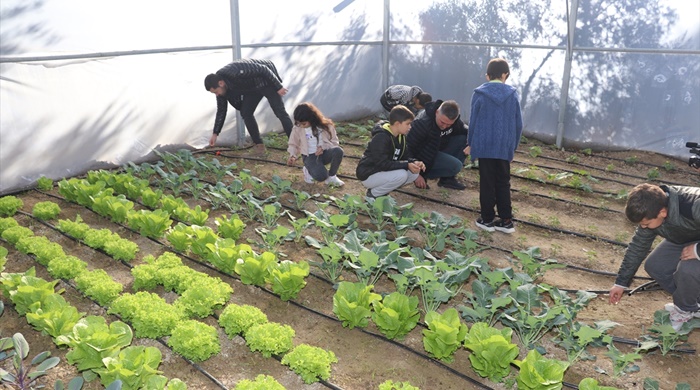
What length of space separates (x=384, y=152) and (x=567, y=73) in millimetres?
4112

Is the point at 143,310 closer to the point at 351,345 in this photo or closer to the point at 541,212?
the point at 351,345

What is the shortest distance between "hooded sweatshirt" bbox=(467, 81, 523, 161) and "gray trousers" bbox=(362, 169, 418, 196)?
93 centimetres

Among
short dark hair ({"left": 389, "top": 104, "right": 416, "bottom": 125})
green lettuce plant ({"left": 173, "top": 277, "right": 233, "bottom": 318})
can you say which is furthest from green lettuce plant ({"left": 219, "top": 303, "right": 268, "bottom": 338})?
short dark hair ({"left": 389, "top": 104, "right": 416, "bottom": 125})

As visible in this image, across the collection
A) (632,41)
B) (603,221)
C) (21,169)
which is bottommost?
(603,221)

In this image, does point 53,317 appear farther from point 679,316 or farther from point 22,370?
point 679,316

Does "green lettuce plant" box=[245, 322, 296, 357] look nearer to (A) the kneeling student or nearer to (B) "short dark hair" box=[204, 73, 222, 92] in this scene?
(A) the kneeling student

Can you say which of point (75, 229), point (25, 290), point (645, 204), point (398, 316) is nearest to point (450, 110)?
point (645, 204)

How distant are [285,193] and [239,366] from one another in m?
3.19

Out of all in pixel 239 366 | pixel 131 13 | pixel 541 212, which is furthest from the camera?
pixel 131 13

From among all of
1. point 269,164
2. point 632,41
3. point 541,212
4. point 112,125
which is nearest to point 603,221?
point 541,212

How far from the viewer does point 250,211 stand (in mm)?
5535

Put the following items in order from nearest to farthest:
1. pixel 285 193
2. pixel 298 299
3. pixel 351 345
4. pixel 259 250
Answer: pixel 351 345
pixel 298 299
pixel 259 250
pixel 285 193

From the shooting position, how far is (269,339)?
10.7 feet

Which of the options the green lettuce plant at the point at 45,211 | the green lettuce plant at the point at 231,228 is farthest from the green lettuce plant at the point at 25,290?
the green lettuce plant at the point at 45,211
